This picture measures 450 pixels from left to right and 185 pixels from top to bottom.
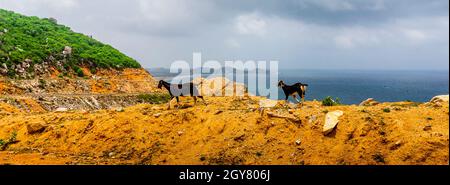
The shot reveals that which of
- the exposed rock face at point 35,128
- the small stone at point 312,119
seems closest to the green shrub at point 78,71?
the exposed rock face at point 35,128

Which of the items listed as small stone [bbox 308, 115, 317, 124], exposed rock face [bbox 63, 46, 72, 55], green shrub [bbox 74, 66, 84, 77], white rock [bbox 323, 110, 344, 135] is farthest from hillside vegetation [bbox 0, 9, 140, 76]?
white rock [bbox 323, 110, 344, 135]

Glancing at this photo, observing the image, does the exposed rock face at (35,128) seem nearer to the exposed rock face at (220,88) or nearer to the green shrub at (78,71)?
the exposed rock face at (220,88)

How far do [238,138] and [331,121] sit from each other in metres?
4.14

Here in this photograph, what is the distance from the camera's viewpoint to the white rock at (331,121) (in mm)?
→ 15261

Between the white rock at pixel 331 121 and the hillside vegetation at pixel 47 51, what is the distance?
4238 cm

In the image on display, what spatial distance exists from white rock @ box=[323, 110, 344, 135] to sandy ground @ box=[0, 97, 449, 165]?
0.74 feet

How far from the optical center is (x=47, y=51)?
183 ft

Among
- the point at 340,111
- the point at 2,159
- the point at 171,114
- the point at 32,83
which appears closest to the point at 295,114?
the point at 340,111

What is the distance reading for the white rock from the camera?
15.3 m

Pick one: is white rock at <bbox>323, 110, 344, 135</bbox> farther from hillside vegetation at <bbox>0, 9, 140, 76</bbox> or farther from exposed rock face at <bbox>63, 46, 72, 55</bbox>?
exposed rock face at <bbox>63, 46, 72, 55</bbox>

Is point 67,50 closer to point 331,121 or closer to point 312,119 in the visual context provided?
point 312,119

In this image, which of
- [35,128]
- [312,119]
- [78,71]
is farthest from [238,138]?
[78,71]
